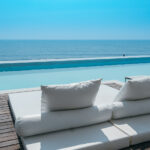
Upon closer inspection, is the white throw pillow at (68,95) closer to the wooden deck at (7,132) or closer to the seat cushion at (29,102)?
the seat cushion at (29,102)

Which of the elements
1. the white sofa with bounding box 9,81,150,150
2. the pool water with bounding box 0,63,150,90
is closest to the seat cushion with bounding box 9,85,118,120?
the white sofa with bounding box 9,81,150,150

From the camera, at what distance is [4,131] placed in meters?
2.08

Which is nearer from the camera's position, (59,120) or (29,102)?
(59,120)

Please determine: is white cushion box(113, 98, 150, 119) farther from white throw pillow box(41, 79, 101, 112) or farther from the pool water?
the pool water

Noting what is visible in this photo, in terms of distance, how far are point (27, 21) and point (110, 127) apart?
34.3 meters

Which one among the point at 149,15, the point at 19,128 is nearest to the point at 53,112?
the point at 19,128

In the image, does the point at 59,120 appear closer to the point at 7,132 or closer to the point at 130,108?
the point at 7,132

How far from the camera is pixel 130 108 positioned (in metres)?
2.07

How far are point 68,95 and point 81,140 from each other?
15.9 inches

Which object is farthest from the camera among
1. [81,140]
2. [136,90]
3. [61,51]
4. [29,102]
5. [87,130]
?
[61,51]

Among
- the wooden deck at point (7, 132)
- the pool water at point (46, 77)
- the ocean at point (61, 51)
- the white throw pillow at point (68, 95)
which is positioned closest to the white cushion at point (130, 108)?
the white throw pillow at point (68, 95)

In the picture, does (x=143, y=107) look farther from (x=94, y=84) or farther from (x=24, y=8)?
(x=24, y=8)

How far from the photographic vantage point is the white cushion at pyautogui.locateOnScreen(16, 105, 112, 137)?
1.65 metres

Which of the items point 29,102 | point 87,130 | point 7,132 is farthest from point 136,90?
point 7,132
